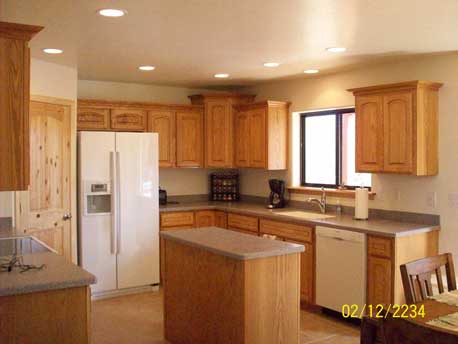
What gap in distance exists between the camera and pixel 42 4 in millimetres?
3041

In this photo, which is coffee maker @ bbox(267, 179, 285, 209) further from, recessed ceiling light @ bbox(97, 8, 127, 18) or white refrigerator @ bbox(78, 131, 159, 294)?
recessed ceiling light @ bbox(97, 8, 127, 18)

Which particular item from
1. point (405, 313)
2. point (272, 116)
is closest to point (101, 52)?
point (272, 116)

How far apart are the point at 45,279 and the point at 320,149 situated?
153 inches

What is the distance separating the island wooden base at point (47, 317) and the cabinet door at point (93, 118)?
132 inches

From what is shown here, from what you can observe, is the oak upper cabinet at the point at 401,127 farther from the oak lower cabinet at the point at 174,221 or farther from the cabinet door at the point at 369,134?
the oak lower cabinet at the point at 174,221

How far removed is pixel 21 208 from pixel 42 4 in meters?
2.29

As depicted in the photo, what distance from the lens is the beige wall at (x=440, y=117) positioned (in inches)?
174

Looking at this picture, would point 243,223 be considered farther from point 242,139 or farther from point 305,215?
point 242,139

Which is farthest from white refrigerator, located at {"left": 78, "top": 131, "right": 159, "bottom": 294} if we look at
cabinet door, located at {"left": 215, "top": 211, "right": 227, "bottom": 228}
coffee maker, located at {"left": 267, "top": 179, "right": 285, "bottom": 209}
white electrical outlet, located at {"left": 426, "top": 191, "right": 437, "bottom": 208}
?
white electrical outlet, located at {"left": 426, "top": 191, "right": 437, "bottom": 208}

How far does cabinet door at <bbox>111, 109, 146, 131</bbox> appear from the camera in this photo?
5871 millimetres

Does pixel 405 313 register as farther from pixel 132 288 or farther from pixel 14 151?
pixel 132 288

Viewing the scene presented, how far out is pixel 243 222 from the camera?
5.80m

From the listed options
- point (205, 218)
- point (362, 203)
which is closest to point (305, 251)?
point (362, 203)

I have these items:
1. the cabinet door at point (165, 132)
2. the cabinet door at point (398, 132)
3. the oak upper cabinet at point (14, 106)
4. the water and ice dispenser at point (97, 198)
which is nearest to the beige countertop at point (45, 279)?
the oak upper cabinet at point (14, 106)
